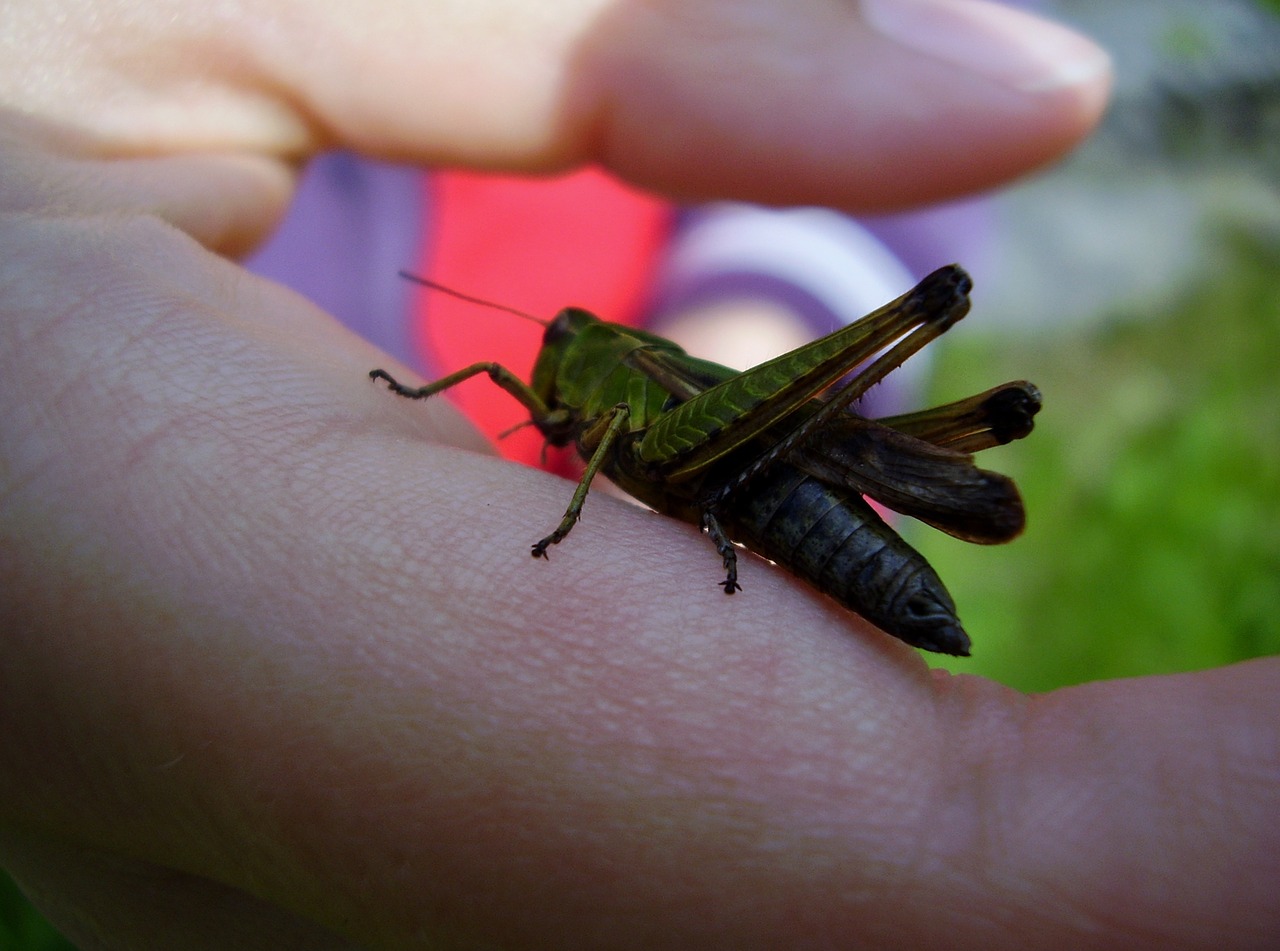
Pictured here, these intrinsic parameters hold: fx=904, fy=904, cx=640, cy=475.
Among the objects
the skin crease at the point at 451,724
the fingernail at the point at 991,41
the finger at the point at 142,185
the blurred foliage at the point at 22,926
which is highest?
the fingernail at the point at 991,41

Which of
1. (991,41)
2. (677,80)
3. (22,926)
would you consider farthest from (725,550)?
(22,926)

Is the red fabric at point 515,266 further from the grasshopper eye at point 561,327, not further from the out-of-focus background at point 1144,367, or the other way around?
the out-of-focus background at point 1144,367

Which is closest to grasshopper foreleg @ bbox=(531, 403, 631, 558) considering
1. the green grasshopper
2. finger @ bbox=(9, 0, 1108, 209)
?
the green grasshopper

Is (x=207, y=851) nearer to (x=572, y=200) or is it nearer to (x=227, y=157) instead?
(x=227, y=157)

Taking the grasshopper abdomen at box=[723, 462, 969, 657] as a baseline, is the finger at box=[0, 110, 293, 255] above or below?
above

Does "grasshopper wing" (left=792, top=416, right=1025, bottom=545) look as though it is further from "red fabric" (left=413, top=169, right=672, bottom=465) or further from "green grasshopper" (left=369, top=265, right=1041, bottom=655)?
"red fabric" (left=413, top=169, right=672, bottom=465)

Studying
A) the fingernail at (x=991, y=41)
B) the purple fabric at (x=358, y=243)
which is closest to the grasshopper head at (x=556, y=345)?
the fingernail at (x=991, y=41)

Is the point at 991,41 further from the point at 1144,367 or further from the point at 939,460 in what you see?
the point at 1144,367

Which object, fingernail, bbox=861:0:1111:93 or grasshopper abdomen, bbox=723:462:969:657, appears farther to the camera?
fingernail, bbox=861:0:1111:93
